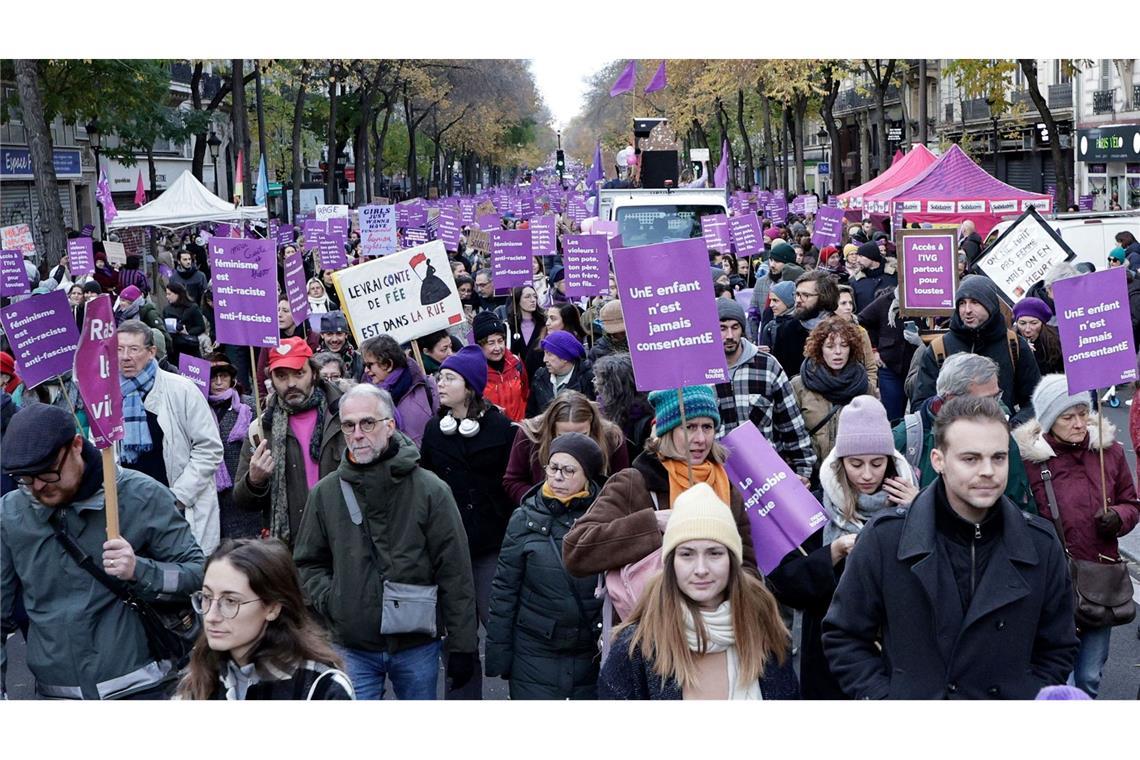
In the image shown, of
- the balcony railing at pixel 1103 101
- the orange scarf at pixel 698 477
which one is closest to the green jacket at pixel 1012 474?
A: the orange scarf at pixel 698 477

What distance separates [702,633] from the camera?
12.8ft

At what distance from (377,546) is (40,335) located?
3.13 m

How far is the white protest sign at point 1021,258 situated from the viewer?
9.73 metres

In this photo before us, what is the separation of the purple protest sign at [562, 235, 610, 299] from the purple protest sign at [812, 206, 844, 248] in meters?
7.53

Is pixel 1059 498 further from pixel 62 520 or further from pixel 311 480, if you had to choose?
pixel 62 520

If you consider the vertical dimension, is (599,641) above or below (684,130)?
below

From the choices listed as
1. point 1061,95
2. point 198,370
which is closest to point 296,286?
point 198,370

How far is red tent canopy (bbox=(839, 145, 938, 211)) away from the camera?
25.1 meters

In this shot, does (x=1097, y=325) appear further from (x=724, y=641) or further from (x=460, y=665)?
(x=724, y=641)

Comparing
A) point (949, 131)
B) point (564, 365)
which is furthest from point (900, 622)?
point (949, 131)

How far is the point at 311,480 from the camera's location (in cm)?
648

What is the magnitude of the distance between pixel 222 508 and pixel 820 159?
→ 83.6m

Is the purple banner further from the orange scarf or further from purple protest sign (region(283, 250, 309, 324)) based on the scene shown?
the orange scarf

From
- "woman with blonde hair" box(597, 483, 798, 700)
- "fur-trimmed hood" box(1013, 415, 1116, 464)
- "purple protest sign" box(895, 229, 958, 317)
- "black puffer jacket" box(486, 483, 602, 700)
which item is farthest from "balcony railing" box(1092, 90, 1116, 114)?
"woman with blonde hair" box(597, 483, 798, 700)
